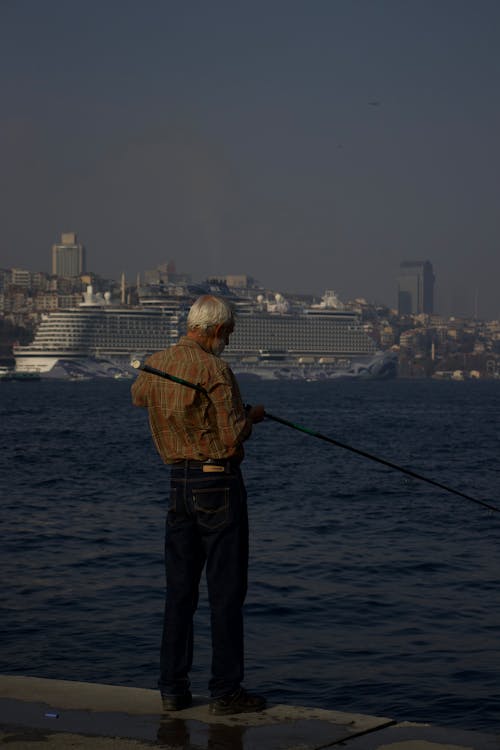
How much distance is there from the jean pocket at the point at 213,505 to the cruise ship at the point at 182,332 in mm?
109241

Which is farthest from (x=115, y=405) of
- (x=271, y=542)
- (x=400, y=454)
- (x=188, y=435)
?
(x=188, y=435)

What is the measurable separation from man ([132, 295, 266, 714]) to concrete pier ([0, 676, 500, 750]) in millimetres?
140

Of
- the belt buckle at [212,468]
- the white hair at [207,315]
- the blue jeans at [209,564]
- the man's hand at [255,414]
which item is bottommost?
the blue jeans at [209,564]

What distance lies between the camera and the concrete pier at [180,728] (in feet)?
12.0

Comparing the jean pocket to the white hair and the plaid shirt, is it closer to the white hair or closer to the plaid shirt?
the plaid shirt

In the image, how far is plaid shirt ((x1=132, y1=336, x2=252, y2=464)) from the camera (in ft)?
13.5

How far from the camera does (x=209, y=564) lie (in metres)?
4.20

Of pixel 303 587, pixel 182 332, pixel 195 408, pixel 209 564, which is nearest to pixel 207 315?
pixel 195 408

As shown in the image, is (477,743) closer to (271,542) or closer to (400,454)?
(271,542)

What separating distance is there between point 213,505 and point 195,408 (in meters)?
0.34

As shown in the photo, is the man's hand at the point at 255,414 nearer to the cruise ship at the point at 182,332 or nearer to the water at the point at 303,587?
the water at the point at 303,587

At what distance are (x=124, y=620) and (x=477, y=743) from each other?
450 cm

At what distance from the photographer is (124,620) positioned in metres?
7.96

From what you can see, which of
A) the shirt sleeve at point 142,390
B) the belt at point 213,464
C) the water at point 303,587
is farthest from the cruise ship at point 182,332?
the belt at point 213,464
